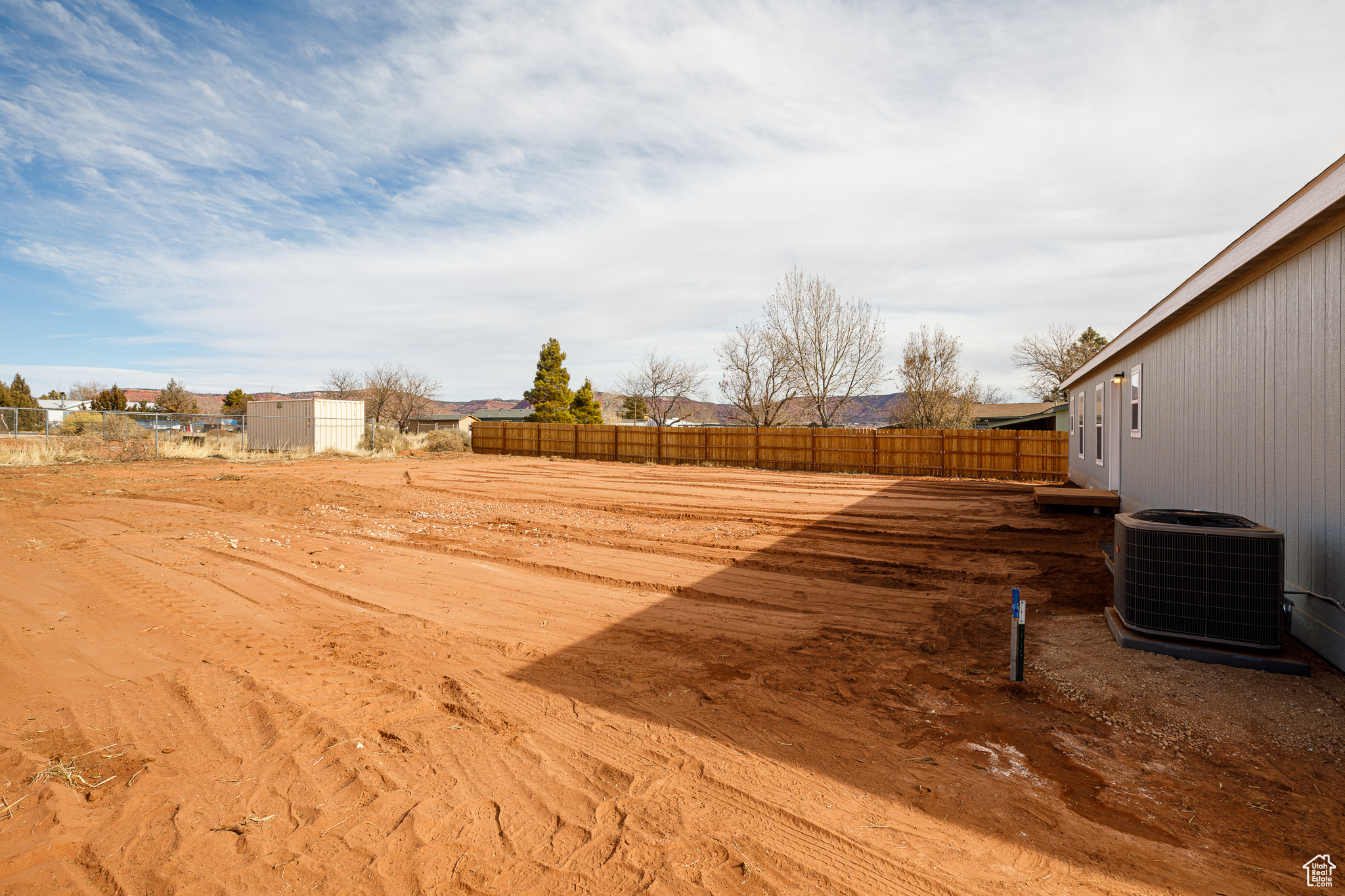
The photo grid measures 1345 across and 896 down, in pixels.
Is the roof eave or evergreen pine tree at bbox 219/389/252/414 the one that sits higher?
evergreen pine tree at bbox 219/389/252/414

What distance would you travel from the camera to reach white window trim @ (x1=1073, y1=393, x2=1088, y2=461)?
17.0 m

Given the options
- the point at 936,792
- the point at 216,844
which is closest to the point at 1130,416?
the point at 936,792

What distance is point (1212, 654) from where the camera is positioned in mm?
4562

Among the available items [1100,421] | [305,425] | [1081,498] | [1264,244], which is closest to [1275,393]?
[1264,244]

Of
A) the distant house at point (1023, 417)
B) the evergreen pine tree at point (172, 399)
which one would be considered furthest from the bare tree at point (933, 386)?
the evergreen pine tree at point (172, 399)

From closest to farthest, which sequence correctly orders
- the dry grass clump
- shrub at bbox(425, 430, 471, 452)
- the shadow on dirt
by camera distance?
1. the dry grass clump
2. the shadow on dirt
3. shrub at bbox(425, 430, 471, 452)

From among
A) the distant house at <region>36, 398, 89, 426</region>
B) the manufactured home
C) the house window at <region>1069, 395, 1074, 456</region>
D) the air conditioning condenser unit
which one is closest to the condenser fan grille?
the air conditioning condenser unit

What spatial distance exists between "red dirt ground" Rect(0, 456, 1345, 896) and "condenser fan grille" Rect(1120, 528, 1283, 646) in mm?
344

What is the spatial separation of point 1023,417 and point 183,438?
4329 cm

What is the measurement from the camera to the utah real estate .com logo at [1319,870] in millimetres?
2592

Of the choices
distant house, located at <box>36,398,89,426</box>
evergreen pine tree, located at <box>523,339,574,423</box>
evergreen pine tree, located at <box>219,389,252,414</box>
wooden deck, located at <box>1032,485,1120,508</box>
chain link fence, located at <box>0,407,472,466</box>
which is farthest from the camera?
evergreen pine tree, located at <box>219,389,252,414</box>

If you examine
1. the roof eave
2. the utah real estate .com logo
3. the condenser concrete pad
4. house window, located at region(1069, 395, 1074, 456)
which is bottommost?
the utah real estate .com logo

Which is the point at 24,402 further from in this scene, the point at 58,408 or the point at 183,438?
the point at 183,438

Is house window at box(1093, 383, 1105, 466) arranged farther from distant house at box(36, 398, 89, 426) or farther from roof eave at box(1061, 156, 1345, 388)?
distant house at box(36, 398, 89, 426)
